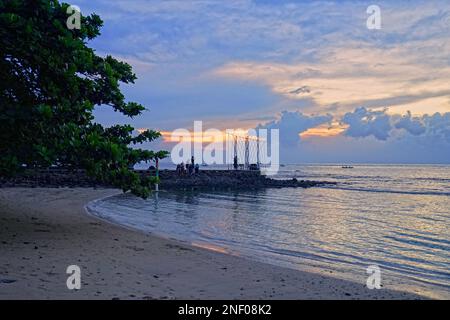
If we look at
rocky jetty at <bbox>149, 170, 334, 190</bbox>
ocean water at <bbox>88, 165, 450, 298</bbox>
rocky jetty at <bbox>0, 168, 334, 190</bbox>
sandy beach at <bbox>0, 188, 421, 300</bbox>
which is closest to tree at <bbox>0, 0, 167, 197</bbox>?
sandy beach at <bbox>0, 188, 421, 300</bbox>

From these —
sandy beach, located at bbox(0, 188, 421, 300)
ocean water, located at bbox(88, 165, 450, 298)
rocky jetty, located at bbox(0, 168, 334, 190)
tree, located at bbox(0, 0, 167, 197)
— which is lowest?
ocean water, located at bbox(88, 165, 450, 298)

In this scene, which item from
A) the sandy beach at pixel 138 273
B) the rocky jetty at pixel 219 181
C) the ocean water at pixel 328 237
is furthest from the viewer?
the rocky jetty at pixel 219 181

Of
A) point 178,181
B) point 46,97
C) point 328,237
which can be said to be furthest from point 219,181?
point 46,97

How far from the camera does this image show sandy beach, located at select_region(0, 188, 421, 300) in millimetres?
7758

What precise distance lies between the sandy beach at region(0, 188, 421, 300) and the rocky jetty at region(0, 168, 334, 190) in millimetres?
25105

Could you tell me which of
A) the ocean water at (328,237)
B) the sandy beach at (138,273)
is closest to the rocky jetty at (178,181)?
the ocean water at (328,237)

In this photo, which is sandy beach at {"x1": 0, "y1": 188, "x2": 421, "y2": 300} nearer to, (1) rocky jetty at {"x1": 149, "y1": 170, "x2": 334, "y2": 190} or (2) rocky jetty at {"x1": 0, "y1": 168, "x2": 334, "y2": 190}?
(2) rocky jetty at {"x1": 0, "y1": 168, "x2": 334, "y2": 190}

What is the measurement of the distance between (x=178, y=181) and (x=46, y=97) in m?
44.9

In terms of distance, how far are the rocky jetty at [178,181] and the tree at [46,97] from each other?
26079 millimetres

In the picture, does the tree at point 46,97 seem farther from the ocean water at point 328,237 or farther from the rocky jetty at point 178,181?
the rocky jetty at point 178,181

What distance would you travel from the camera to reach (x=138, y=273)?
9188 mm

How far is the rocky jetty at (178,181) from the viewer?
39.6m
